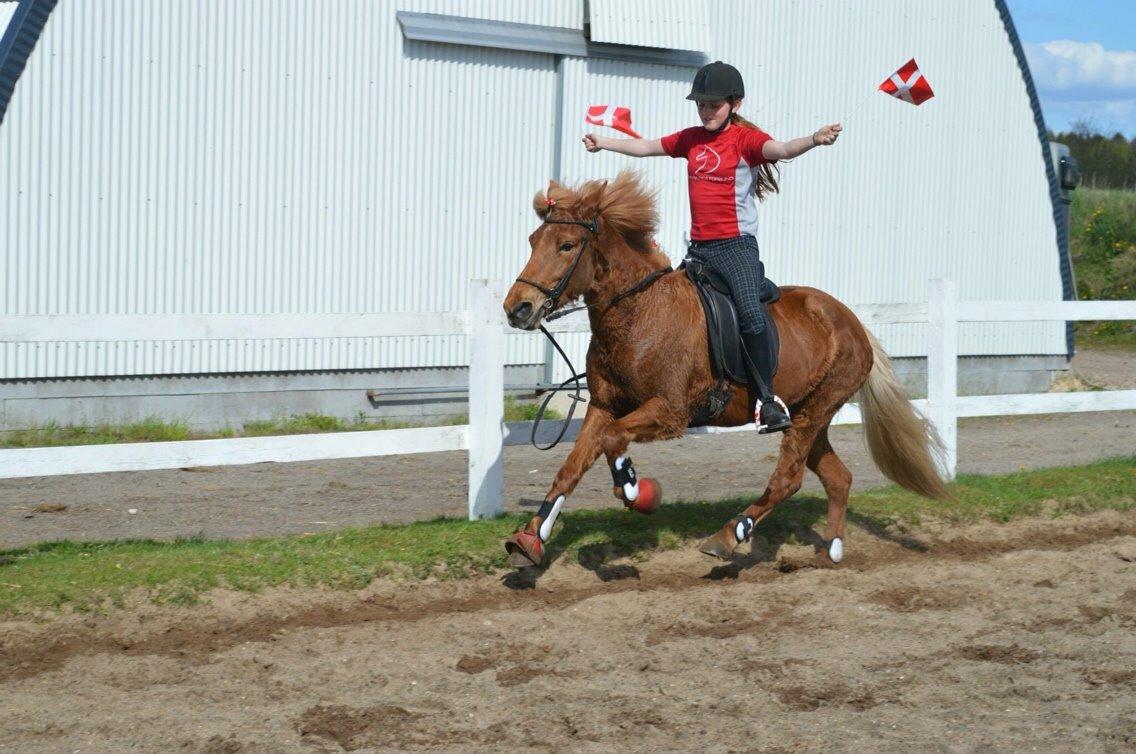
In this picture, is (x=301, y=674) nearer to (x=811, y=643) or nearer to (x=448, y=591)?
(x=448, y=591)

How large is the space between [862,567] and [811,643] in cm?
184

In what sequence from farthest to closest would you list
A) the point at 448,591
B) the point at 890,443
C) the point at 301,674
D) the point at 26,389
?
the point at 26,389, the point at 890,443, the point at 448,591, the point at 301,674

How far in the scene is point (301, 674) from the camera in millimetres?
5055

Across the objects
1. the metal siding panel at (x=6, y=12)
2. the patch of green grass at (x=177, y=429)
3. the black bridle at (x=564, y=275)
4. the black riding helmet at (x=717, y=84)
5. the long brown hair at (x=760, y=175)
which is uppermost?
the metal siding panel at (x=6, y=12)

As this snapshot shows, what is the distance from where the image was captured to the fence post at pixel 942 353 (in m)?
9.43

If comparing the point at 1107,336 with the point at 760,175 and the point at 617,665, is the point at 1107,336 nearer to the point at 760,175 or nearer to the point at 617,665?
the point at 760,175

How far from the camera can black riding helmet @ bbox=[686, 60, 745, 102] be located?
6.52m

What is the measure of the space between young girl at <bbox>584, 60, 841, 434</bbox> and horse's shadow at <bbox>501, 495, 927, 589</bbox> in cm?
96

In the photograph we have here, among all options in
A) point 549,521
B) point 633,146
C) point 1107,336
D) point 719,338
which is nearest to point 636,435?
point 549,521

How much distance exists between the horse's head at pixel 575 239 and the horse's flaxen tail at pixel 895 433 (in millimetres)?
2234

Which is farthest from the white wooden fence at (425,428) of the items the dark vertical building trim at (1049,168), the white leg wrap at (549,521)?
the dark vertical building trim at (1049,168)

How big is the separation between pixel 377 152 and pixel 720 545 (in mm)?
8189

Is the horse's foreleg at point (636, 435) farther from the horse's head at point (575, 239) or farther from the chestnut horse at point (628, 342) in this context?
the horse's head at point (575, 239)

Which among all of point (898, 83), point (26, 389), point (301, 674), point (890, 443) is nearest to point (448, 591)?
point (301, 674)
